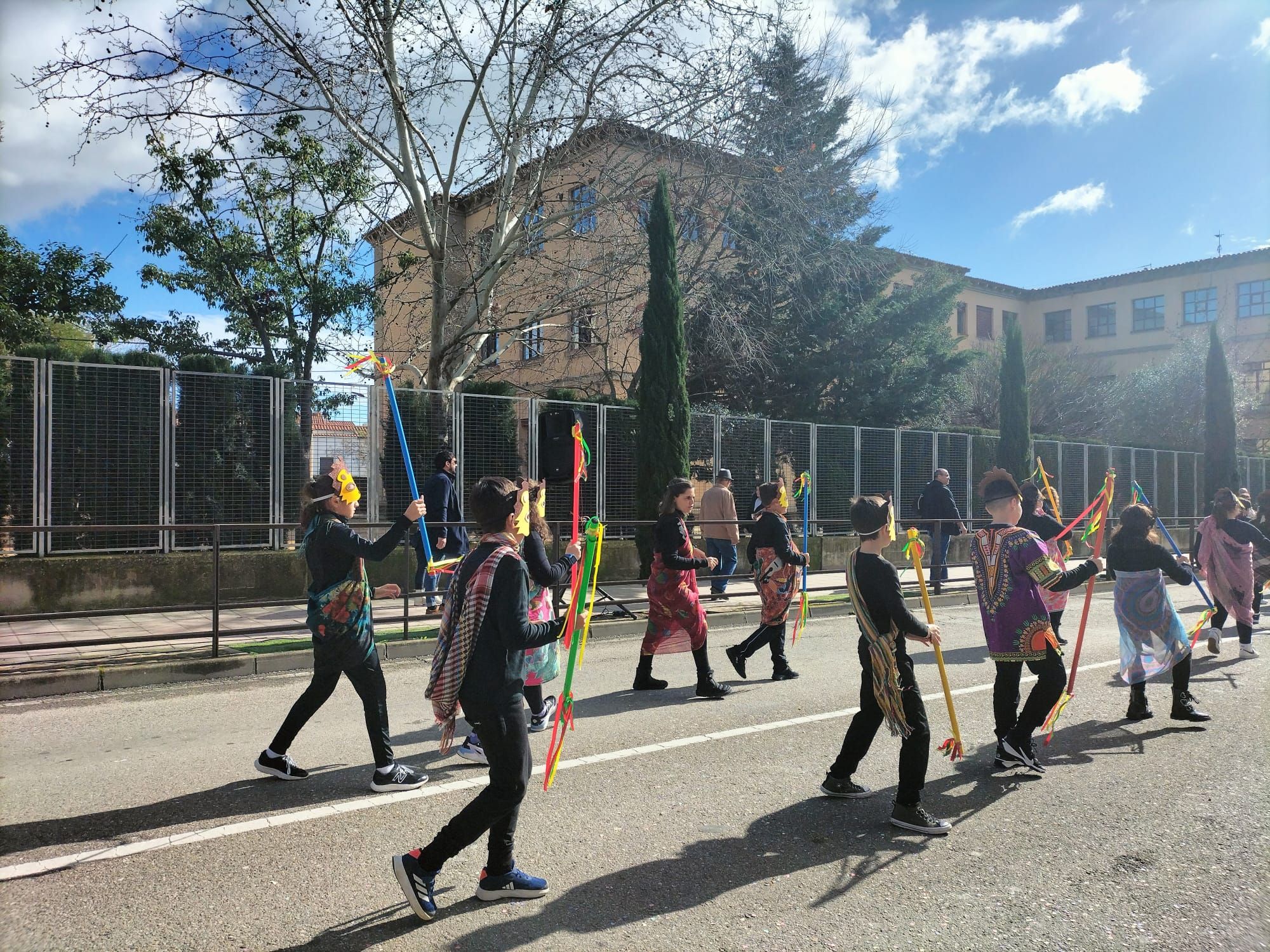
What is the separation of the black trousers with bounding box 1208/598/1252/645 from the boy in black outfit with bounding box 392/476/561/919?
8262mm

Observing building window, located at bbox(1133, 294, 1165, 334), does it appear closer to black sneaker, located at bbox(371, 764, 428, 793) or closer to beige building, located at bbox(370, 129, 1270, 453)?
beige building, located at bbox(370, 129, 1270, 453)

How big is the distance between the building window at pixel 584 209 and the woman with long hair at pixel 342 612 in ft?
38.3

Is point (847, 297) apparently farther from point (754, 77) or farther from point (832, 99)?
point (754, 77)

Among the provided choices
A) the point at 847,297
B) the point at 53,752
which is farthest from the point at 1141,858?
the point at 847,297

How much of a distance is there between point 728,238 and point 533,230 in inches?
243

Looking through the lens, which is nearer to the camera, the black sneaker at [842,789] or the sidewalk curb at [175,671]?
the black sneaker at [842,789]

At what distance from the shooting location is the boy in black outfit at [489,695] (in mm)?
3484

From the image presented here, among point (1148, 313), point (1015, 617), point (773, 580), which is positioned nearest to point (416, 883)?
point (1015, 617)

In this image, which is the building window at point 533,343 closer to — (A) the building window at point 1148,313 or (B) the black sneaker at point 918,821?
(B) the black sneaker at point 918,821

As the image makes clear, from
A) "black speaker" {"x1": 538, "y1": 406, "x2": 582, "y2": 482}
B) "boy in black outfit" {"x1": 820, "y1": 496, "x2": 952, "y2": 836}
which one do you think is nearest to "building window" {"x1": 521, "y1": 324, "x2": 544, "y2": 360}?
"black speaker" {"x1": 538, "y1": 406, "x2": 582, "y2": 482}

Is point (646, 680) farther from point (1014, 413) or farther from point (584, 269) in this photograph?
point (1014, 413)

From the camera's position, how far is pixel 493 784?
11.5 ft

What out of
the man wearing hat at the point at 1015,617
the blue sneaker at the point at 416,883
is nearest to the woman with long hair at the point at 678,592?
the man wearing hat at the point at 1015,617

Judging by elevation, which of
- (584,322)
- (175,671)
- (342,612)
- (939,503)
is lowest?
(175,671)
